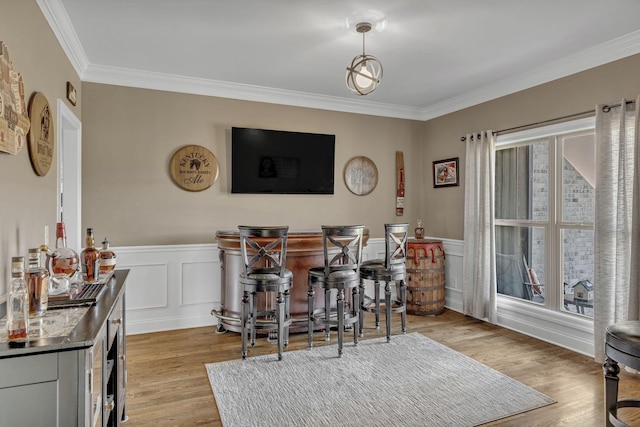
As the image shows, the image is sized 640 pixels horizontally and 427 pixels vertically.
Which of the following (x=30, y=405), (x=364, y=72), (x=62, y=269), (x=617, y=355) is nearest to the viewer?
(x=30, y=405)

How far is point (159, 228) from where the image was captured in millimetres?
4004

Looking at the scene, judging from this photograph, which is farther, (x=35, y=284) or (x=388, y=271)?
(x=388, y=271)

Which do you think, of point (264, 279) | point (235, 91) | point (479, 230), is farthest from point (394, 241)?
point (235, 91)

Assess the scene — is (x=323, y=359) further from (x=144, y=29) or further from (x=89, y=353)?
(x=144, y=29)

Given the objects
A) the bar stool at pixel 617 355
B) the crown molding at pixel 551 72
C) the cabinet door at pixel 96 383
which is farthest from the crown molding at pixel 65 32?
the crown molding at pixel 551 72

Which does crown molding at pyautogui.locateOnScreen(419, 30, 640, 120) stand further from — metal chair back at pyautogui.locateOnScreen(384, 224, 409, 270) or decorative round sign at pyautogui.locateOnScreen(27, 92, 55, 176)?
decorative round sign at pyautogui.locateOnScreen(27, 92, 55, 176)

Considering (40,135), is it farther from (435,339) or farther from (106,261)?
(435,339)

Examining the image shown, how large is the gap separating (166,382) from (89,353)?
1.87 meters

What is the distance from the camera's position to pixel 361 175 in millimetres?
4988

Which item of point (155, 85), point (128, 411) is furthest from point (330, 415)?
point (155, 85)

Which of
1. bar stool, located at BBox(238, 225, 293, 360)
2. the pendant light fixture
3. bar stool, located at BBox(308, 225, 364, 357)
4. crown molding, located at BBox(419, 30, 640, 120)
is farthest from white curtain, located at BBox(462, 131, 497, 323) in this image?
bar stool, located at BBox(238, 225, 293, 360)

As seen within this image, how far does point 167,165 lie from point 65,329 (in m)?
3.01

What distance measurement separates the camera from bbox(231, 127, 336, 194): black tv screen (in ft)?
14.1

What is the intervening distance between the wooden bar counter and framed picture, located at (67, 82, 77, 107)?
171cm
